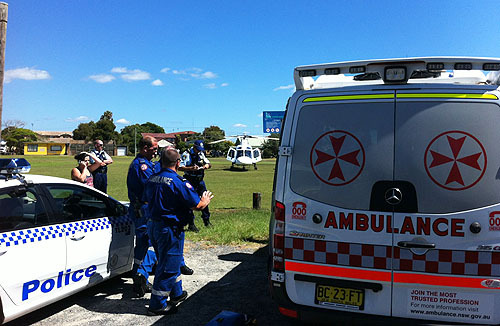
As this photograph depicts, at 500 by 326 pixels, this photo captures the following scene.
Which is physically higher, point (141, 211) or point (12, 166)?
point (12, 166)

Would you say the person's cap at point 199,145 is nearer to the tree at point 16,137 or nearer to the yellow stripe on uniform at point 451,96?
the yellow stripe on uniform at point 451,96

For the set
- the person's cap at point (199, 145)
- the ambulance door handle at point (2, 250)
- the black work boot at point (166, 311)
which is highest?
the person's cap at point (199, 145)

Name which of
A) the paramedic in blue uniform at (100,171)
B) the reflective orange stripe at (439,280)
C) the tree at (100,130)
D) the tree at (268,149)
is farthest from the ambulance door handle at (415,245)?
the tree at (100,130)

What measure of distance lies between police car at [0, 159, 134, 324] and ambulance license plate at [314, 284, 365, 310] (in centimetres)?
257

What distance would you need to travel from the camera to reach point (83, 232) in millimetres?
4332

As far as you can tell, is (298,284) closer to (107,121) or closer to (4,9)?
(4,9)

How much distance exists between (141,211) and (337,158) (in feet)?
9.24

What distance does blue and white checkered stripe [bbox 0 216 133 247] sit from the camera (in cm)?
353

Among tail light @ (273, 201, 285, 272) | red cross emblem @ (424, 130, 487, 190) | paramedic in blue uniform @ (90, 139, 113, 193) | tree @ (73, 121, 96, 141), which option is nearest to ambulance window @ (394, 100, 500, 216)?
red cross emblem @ (424, 130, 487, 190)

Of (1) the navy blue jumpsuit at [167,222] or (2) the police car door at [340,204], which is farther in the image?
(1) the navy blue jumpsuit at [167,222]

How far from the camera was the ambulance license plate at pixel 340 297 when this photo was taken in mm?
3004

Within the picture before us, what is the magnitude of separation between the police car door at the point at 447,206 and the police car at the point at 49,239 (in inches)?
123

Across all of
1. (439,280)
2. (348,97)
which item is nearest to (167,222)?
(348,97)

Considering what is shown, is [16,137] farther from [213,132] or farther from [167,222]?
[167,222]
